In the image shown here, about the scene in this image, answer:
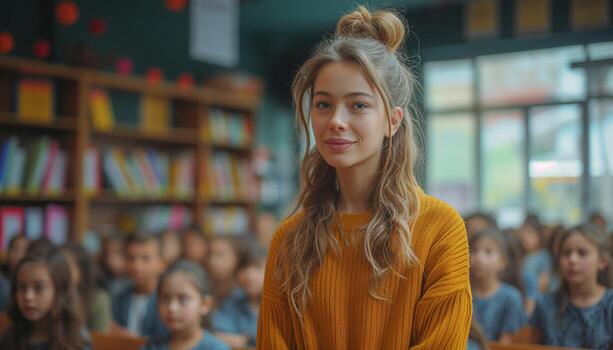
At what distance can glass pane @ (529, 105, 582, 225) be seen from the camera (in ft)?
12.0

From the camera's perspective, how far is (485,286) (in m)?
2.97

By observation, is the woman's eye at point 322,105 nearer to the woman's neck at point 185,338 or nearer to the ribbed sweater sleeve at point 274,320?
the ribbed sweater sleeve at point 274,320

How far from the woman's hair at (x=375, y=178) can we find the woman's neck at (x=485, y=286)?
1719 millimetres

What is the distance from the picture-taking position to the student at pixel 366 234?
122 centimetres

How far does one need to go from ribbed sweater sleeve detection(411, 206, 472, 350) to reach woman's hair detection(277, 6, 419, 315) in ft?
0.16

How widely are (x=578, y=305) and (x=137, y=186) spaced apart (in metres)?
3.98

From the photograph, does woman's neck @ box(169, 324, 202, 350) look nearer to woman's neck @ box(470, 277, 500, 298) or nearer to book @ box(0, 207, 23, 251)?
woman's neck @ box(470, 277, 500, 298)

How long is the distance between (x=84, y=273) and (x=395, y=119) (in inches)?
101

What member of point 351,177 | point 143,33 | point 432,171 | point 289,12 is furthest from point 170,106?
point 351,177

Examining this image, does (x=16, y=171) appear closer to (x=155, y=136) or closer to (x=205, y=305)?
(x=155, y=136)

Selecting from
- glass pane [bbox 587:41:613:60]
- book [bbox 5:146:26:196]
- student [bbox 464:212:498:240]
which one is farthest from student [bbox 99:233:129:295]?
glass pane [bbox 587:41:613:60]

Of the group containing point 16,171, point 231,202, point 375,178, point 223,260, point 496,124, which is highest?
point 496,124

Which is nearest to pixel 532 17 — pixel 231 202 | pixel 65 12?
pixel 231 202

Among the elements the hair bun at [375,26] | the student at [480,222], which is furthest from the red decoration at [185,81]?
the hair bun at [375,26]
